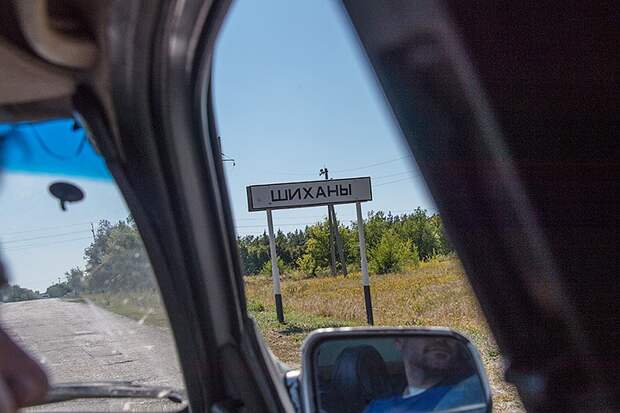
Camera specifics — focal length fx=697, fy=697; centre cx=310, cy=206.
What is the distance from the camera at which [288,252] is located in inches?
275

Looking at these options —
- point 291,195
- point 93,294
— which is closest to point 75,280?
point 93,294

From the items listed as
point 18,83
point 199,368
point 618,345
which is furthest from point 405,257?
point 618,345

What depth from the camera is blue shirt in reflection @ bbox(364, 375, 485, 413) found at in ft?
6.00

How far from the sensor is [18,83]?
6.34 ft

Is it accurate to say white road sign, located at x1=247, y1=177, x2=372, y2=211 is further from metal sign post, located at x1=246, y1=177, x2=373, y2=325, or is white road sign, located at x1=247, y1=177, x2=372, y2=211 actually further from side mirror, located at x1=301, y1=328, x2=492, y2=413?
side mirror, located at x1=301, y1=328, x2=492, y2=413

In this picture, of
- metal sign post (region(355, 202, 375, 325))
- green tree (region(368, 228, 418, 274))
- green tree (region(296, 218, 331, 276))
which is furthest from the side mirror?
green tree (region(296, 218, 331, 276))

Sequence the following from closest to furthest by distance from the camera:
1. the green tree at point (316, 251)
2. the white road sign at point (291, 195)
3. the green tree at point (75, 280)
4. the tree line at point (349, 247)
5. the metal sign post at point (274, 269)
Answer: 1. the green tree at point (75, 280)
2. the white road sign at point (291, 195)
3. the metal sign post at point (274, 269)
4. the tree line at point (349, 247)
5. the green tree at point (316, 251)

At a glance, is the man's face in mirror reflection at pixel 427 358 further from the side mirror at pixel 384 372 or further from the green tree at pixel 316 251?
the green tree at pixel 316 251

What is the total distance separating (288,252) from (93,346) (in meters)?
4.97

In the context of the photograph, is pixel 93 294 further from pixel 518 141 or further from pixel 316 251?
pixel 316 251

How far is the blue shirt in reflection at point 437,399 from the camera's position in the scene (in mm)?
1828

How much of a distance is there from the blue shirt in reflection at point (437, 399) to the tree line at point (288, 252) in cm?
36

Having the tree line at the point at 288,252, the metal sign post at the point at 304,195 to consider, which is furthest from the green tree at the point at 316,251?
the metal sign post at the point at 304,195

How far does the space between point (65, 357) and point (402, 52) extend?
1337mm
